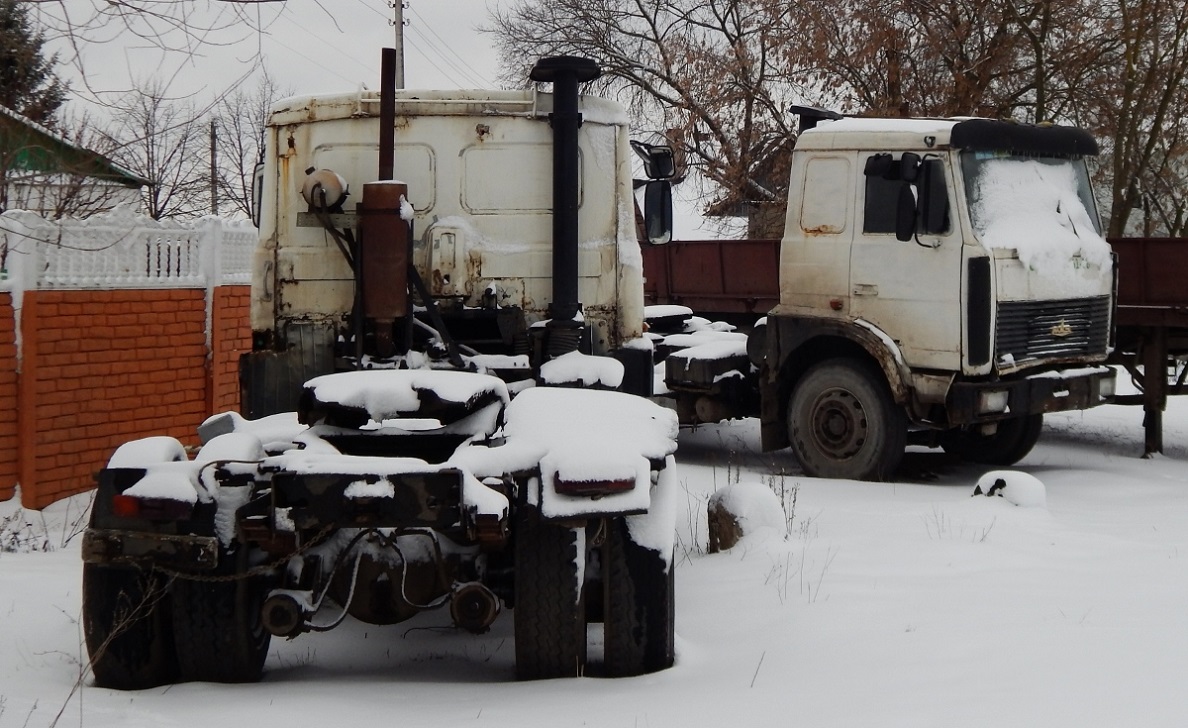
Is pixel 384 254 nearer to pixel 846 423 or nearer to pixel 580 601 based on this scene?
pixel 580 601

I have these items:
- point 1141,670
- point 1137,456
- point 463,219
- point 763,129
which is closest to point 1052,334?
point 1137,456

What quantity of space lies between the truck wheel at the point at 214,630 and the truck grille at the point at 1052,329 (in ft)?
20.1

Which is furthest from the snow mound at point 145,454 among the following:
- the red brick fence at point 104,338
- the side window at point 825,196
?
the side window at point 825,196

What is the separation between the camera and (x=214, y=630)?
16.1 feet

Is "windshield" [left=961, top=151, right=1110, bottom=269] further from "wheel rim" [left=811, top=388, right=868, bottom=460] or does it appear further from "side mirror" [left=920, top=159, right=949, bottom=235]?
"wheel rim" [left=811, top=388, right=868, bottom=460]

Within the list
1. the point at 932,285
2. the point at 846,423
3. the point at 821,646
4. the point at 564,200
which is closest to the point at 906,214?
the point at 932,285

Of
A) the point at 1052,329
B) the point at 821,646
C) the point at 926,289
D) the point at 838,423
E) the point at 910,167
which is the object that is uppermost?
the point at 910,167

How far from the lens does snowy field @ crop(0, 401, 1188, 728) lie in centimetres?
434

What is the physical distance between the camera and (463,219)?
709 centimetres

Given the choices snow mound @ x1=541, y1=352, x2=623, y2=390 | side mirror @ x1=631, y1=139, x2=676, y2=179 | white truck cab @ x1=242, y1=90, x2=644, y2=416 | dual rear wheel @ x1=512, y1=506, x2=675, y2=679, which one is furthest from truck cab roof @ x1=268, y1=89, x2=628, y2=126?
dual rear wheel @ x1=512, y1=506, x2=675, y2=679

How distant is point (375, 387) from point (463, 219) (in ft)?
6.71

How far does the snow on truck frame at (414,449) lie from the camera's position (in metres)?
4.67

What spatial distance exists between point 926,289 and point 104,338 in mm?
6405

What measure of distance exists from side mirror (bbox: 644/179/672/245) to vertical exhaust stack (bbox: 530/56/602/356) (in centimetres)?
A: 93
